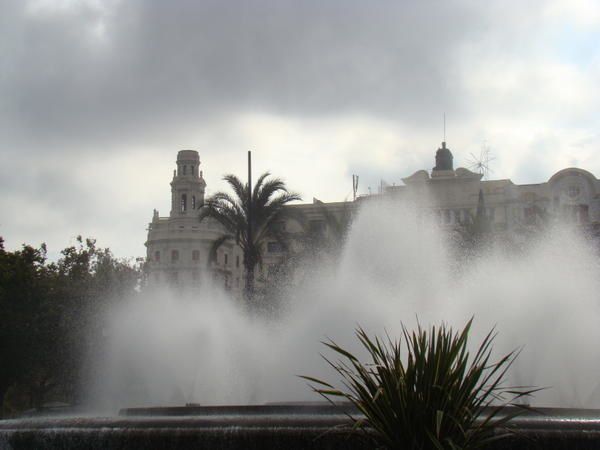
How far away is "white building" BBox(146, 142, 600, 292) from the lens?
64312mm

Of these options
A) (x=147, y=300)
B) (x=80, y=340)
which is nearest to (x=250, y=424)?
(x=147, y=300)

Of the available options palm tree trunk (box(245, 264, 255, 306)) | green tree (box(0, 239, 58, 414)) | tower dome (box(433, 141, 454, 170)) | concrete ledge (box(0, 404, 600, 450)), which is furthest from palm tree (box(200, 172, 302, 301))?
tower dome (box(433, 141, 454, 170))

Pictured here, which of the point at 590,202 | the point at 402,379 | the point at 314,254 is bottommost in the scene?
the point at 402,379

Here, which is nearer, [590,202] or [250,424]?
[250,424]

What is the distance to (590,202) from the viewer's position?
6444 centimetres

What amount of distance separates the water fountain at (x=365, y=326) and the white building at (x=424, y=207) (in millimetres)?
20791

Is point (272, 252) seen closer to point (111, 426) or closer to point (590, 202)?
point (590, 202)

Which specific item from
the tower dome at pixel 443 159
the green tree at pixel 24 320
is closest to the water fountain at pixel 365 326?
the green tree at pixel 24 320

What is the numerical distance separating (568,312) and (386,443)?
14.1m

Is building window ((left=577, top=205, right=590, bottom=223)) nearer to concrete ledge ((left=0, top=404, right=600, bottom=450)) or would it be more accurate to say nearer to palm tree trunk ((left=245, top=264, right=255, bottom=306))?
palm tree trunk ((left=245, top=264, right=255, bottom=306))

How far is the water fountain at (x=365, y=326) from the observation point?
21.7 metres

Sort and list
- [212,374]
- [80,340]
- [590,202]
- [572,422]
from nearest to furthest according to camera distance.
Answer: [572,422], [212,374], [80,340], [590,202]

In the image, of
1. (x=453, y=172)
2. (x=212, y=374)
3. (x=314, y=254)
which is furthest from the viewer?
(x=453, y=172)

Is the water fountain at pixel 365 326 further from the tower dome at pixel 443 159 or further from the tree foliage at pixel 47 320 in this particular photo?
the tower dome at pixel 443 159
